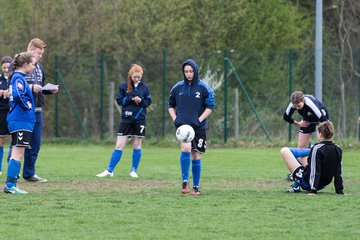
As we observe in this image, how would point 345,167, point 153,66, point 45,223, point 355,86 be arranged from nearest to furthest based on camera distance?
point 45,223
point 345,167
point 355,86
point 153,66

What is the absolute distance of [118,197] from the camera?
36.5ft

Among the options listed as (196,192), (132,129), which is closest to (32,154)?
(132,129)

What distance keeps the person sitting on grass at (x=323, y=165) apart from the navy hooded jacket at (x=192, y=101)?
5.06 ft

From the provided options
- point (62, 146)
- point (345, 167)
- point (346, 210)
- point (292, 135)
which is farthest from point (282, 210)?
point (62, 146)

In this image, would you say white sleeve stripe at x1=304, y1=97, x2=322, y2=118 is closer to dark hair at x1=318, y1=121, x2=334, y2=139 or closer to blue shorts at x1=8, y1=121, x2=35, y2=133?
dark hair at x1=318, y1=121, x2=334, y2=139

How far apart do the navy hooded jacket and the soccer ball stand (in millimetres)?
234

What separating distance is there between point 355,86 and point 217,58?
4020 millimetres

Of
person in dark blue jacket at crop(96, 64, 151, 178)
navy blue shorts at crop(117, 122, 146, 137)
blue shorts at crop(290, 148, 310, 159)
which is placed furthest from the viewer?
navy blue shorts at crop(117, 122, 146, 137)

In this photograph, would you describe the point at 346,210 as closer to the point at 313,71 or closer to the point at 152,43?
the point at 313,71

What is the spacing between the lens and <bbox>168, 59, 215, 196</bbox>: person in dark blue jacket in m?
11.7

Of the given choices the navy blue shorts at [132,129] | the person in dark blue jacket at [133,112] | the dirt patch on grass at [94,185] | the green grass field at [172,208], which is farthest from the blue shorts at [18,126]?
the navy blue shorts at [132,129]

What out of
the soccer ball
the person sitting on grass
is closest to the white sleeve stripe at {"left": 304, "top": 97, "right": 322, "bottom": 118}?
the person sitting on grass

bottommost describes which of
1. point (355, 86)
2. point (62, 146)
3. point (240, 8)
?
point (62, 146)

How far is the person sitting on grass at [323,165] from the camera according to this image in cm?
1132
